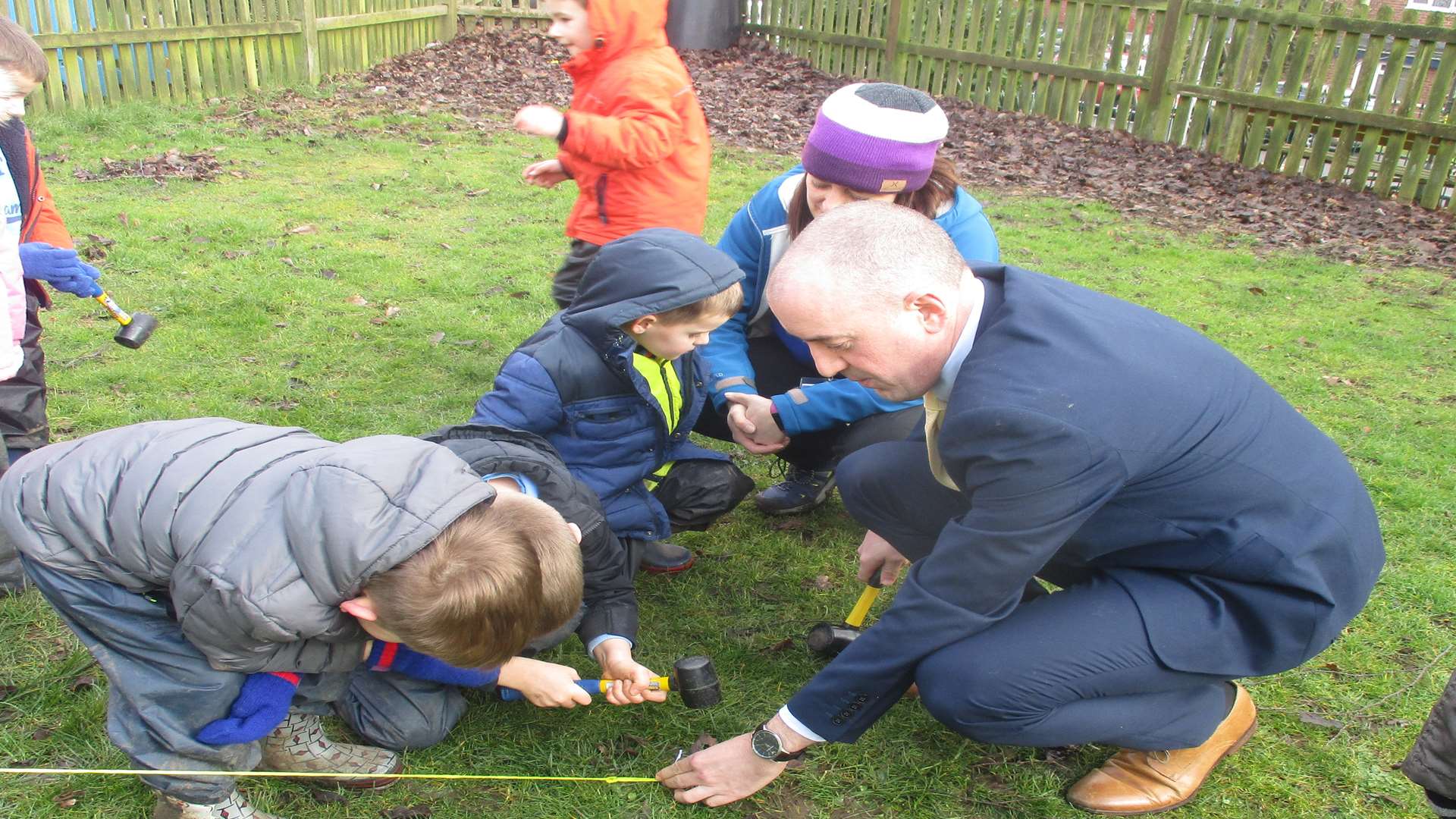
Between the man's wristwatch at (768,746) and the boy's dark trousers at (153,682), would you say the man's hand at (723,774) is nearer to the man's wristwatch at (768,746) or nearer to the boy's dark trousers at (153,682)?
the man's wristwatch at (768,746)

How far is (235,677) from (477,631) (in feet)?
1.82

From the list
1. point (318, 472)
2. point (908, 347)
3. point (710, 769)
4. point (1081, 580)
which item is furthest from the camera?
point (1081, 580)

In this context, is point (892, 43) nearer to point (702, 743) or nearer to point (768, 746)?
point (702, 743)

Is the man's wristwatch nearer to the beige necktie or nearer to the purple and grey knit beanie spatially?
the beige necktie

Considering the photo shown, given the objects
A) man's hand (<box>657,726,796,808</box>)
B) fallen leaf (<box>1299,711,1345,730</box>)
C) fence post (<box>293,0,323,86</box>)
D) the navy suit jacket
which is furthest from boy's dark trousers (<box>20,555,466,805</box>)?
fence post (<box>293,0,323,86</box>)

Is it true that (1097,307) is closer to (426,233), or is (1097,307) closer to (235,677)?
(235,677)

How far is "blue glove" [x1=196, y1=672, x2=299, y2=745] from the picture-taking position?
2143mm

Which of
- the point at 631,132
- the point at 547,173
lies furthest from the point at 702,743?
the point at 547,173

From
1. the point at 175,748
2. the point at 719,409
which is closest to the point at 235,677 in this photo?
the point at 175,748

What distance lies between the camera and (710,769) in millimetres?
2395

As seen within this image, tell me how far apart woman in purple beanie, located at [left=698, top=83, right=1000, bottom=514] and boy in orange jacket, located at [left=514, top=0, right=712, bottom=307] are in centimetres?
44

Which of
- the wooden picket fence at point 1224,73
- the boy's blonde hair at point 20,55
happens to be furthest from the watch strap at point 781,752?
the wooden picket fence at point 1224,73

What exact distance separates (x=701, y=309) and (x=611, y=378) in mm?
333

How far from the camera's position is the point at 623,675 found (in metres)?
2.65
